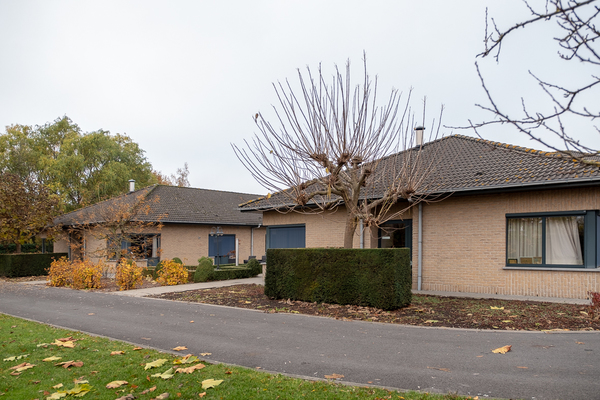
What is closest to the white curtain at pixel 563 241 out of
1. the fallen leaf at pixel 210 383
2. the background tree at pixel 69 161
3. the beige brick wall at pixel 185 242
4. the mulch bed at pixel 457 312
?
the mulch bed at pixel 457 312

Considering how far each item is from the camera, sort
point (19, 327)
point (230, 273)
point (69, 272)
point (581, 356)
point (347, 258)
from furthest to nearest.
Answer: point (230, 273) < point (69, 272) < point (347, 258) < point (19, 327) < point (581, 356)

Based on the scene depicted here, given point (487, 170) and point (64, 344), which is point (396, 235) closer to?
point (487, 170)

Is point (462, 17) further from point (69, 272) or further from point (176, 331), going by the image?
point (69, 272)

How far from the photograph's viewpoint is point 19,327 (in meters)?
9.78

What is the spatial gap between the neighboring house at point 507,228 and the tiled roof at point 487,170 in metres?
0.03

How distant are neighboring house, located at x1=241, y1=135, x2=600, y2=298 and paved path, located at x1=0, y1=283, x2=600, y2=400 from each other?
5200 mm

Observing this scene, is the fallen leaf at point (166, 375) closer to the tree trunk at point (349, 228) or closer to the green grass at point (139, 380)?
the green grass at point (139, 380)

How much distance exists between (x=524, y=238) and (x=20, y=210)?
87.4 feet

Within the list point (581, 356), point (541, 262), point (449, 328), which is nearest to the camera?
point (581, 356)

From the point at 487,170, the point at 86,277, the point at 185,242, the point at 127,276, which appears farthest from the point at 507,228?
the point at 185,242

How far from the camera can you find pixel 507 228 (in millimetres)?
14055

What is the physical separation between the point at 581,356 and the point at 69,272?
19315 millimetres

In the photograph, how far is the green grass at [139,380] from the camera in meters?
5.05

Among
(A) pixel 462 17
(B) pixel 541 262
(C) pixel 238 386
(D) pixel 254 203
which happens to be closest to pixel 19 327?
(C) pixel 238 386
